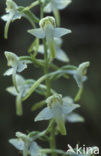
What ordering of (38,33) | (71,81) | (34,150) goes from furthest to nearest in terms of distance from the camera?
(71,81), (34,150), (38,33)

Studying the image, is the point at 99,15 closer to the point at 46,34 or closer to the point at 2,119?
the point at 2,119

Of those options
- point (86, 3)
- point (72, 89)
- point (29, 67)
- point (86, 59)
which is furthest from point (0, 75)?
point (86, 3)

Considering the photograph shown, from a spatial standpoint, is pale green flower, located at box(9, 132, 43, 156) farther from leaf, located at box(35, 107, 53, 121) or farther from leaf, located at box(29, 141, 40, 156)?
leaf, located at box(35, 107, 53, 121)

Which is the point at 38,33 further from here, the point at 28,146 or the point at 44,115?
the point at 28,146

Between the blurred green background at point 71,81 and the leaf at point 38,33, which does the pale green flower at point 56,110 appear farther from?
the blurred green background at point 71,81

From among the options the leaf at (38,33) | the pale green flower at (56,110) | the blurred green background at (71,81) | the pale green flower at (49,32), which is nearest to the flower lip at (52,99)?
the pale green flower at (56,110)

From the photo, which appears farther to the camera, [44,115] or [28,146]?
A: [28,146]

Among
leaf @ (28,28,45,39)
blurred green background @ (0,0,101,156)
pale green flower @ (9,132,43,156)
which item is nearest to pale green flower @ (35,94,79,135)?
pale green flower @ (9,132,43,156)

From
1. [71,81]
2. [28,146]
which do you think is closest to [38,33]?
[28,146]

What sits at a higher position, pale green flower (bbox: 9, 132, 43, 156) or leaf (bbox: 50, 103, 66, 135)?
leaf (bbox: 50, 103, 66, 135)
